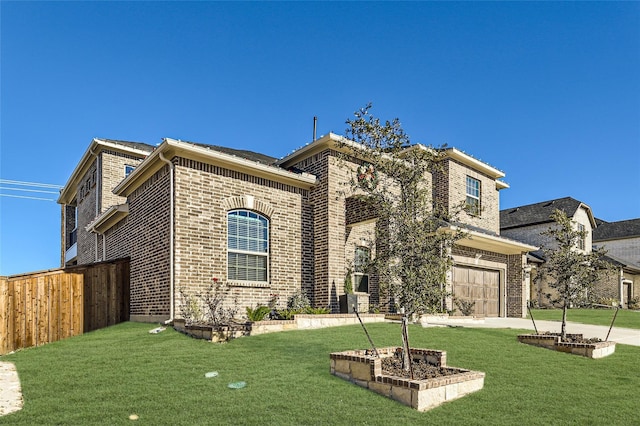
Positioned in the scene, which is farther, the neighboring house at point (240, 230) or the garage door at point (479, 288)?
the garage door at point (479, 288)

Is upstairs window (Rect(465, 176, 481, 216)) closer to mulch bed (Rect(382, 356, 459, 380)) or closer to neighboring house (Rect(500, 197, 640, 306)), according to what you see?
neighboring house (Rect(500, 197, 640, 306))

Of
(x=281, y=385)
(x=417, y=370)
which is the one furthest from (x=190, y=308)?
(x=417, y=370)

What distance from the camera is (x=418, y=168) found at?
771 cm

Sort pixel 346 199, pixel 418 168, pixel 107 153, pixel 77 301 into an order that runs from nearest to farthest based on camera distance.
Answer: pixel 418 168 < pixel 77 301 < pixel 346 199 < pixel 107 153

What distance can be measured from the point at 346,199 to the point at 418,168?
7788 millimetres

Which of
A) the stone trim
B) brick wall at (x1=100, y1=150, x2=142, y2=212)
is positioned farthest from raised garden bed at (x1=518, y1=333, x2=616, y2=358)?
brick wall at (x1=100, y1=150, x2=142, y2=212)

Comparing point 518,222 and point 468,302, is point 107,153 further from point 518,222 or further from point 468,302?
point 518,222

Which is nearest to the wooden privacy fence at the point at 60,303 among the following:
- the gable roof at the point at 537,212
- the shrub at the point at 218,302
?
the shrub at the point at 218,302

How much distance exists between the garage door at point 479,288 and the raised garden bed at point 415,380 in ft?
39.4

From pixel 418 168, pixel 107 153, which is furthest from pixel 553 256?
pixel 107 153

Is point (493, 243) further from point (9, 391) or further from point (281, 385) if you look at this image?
point (9, 391)

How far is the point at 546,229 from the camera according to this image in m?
30.3

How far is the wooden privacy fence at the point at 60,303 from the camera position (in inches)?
458

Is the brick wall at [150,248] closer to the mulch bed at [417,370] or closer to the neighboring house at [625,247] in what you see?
the mulch bed at [417,370]
